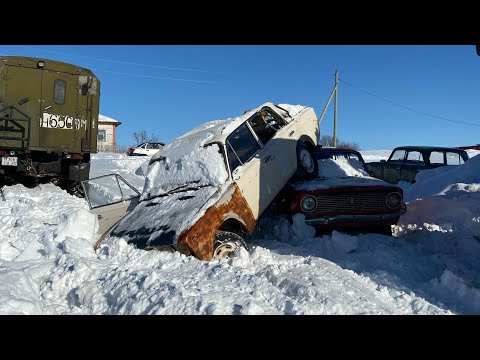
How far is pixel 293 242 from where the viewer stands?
233 inches

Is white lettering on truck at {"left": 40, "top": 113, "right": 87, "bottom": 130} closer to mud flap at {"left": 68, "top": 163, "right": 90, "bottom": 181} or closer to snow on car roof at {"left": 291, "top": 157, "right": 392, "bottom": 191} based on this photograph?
mud flap at {"left": 68, "top": 163, "right": 90, "bottom": 181}

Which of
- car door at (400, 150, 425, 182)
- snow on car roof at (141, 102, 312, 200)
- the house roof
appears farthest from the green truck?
the house roof

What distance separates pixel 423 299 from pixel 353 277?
70cm

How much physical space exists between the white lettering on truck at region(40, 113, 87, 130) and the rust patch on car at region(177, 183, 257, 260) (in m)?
6.62

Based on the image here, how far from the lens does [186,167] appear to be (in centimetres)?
606

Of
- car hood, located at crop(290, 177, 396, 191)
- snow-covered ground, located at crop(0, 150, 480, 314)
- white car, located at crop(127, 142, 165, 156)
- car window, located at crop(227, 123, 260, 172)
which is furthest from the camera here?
white car, located at crop(127, 142, 165, 156)

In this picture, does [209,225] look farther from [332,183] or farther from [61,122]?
[61,122]

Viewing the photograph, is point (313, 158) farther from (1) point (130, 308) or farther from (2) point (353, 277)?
(1) point (130, 308)

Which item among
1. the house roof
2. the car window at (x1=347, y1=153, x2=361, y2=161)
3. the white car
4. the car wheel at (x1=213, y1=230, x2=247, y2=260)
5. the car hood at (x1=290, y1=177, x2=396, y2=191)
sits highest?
the house roof

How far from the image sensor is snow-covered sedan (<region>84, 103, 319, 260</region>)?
15.6ft

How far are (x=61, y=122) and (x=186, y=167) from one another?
18.6 feet
